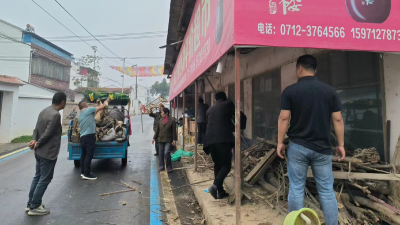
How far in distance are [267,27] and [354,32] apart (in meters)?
0.93

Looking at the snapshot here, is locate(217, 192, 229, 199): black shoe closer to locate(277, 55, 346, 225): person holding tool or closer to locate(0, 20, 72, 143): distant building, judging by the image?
locate(277, 55, 346, 225): person holding tool

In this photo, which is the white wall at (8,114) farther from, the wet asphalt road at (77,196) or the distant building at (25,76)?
the wet asphalt road at (77,196)

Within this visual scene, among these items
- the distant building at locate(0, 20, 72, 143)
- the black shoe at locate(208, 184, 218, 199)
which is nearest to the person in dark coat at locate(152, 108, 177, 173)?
the black shoe at locate(208, 184, 218, 199)

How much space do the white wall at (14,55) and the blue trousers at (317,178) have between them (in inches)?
1112

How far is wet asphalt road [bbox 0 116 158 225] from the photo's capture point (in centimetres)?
346

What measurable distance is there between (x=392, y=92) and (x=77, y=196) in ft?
17.5

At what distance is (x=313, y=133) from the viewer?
2180 mm

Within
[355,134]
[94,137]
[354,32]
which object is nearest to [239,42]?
[354,32]

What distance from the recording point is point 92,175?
18.0 ft

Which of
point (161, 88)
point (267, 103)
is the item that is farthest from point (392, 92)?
point (161, 88)

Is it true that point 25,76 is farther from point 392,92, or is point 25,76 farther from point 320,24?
point 392,92

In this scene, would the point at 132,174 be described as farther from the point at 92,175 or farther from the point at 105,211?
the point at 105,211

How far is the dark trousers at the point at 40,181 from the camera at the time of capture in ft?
11.7

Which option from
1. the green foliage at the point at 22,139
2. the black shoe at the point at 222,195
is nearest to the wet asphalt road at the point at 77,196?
the black shoe at the point at 222,195
